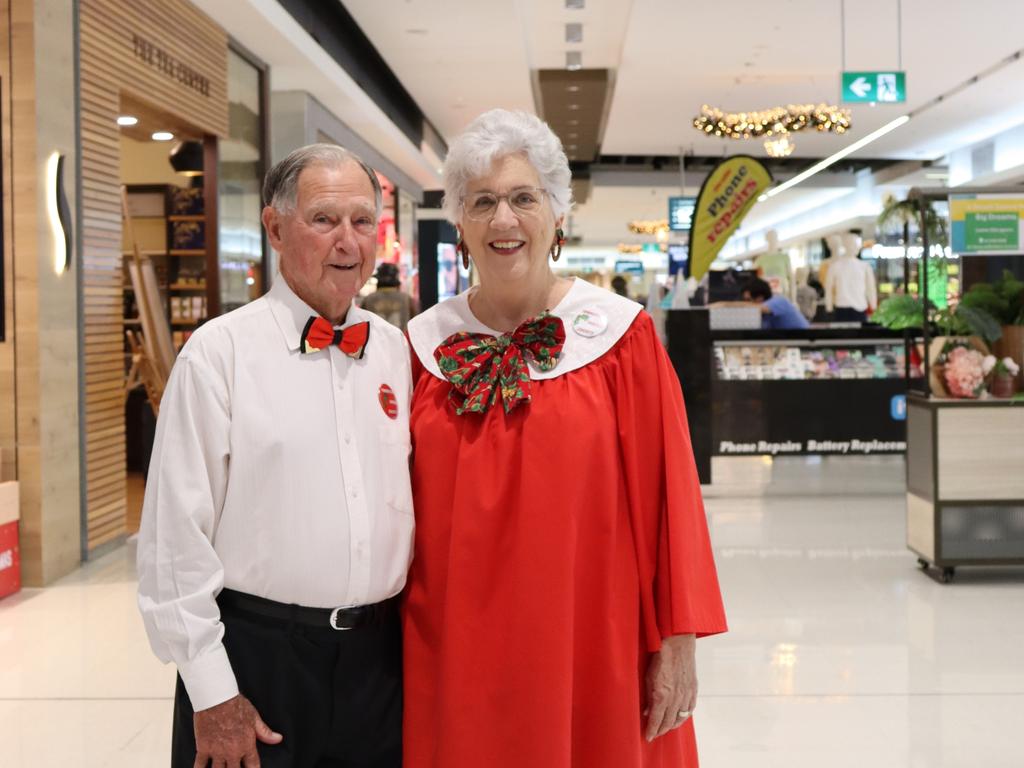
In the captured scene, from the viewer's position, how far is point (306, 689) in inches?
72.4

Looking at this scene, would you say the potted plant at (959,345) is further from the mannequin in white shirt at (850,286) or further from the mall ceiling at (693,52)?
the mannequin in white shirt at (850,286)

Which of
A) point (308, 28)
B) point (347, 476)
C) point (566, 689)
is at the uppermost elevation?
point (308, 28)

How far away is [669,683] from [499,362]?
2.14ft

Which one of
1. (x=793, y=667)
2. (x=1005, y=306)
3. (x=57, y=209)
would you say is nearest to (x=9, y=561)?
(x=57, y=209)

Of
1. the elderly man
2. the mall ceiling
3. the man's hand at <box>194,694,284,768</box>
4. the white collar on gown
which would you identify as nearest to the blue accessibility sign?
the mall ceiling

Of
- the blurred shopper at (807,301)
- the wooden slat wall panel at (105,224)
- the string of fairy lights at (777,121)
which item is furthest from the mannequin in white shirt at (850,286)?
the wooden slat wall panel at (105,224)

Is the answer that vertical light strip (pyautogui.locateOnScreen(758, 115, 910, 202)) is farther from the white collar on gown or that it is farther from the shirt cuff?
the shirt cuff

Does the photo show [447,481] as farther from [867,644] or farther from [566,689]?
[867,644]

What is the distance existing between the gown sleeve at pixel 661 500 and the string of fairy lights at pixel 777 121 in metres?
12.2

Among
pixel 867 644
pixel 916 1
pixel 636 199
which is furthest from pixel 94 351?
pixel 636 199

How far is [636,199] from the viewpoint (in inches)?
1119

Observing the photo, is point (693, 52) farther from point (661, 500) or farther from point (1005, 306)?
point (661, 500)

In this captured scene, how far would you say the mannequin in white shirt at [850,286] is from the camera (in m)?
12.5

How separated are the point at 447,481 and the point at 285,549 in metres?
0.32
